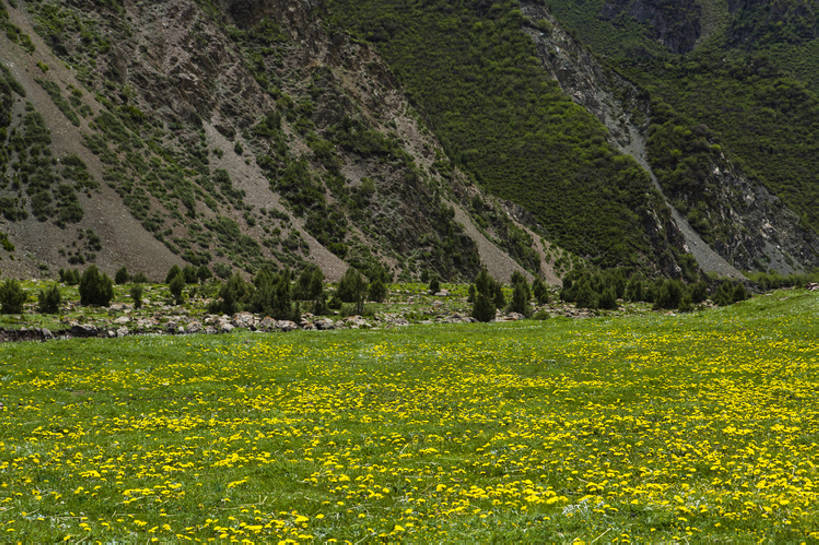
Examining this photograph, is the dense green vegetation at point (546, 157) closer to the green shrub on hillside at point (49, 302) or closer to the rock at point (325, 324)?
the rock at point (325, 324)

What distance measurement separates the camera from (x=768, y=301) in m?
45.9

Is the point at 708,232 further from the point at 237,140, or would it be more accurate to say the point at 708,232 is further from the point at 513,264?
the point at 237,140

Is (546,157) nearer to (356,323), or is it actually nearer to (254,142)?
(254,142)

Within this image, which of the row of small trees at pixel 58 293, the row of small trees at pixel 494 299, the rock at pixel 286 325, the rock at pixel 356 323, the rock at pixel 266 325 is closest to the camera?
the row of small trees at pixel 58 293

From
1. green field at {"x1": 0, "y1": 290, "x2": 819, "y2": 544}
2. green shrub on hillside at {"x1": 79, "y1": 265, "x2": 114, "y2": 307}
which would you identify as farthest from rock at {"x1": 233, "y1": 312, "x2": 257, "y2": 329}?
green field at {"x1": 0, "y1": 290, "x2": 819, "y2": 544}

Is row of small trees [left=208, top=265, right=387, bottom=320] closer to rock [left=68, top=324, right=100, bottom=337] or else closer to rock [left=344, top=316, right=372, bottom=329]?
rock [left=344, top=316, right=372, bottom=329]

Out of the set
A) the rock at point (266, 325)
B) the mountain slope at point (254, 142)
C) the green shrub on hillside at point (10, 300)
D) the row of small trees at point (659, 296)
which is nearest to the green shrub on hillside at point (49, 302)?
the green shrub on hillside at point (10, 300)

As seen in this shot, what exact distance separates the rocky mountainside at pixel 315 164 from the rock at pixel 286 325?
1291 inches

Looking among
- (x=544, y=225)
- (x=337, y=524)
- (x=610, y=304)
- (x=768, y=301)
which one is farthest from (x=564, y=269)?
(x=337, y=524)

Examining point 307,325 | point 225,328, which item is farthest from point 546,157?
point 225,328

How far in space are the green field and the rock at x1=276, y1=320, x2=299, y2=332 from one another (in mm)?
12715

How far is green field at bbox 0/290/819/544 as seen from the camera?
10.0 m

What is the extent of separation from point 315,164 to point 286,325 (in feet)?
250

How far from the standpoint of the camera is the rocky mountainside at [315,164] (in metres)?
75.8
